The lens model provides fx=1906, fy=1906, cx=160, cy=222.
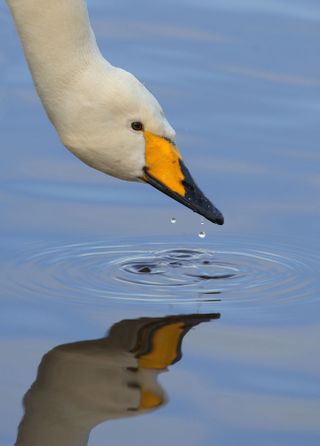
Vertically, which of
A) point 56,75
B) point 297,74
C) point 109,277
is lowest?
point 109,277

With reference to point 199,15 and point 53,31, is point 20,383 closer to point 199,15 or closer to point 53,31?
point 53,31

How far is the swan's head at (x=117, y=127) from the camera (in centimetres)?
703

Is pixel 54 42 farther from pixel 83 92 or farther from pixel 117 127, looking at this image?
pixel 117 127

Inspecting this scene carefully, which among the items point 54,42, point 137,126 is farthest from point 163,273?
point 54,42

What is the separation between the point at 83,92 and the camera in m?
7.02

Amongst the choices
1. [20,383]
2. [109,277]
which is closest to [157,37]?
[109,277]

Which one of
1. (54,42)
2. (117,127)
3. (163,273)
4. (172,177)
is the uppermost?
(54,42)

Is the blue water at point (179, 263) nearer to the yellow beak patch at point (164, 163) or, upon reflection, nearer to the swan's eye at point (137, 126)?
the yellow beak patch at point (164, 163)

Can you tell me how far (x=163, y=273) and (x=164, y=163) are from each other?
1.56ft

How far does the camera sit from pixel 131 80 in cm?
705

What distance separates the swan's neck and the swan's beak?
39 cm

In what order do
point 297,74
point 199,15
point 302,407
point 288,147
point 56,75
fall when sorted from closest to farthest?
1. point 302,407
2. point 56,75
3. point 288,147
4. point 297,74
5. point 199,15

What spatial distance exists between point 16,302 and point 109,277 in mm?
464

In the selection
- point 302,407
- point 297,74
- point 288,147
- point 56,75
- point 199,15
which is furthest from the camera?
point 199,15
